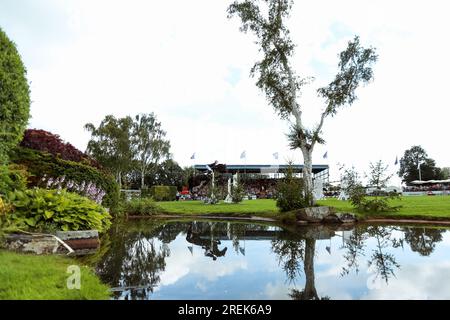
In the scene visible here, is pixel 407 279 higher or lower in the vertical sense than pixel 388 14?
lower

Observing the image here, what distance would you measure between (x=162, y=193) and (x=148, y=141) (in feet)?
26.9

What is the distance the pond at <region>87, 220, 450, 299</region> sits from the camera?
3402 mm

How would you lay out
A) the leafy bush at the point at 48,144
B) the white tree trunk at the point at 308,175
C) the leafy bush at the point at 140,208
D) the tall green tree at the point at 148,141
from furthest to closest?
the tall green tree at the point at 148,141
the leafy bush at the point at 140,208
the white tree trunk at the point at 308,175
the leafy bush at the point at 48,144

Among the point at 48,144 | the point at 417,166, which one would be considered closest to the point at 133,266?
the point at 48,144

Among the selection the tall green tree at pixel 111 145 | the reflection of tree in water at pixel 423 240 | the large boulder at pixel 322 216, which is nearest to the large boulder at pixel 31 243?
the reflection of tree in water at pixel 423 240

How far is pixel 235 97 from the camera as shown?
1684 cm

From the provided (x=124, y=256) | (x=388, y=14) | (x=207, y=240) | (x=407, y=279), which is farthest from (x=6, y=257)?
(x=388, y=14)

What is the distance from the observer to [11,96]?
5.83 metres

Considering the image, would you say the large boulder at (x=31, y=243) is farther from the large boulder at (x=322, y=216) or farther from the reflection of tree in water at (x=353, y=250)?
the large boulder at (x=322, y=216)

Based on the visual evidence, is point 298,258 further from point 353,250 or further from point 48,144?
point 48,144

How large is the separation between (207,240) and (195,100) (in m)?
12.5

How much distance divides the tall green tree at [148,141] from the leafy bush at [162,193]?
5.23 meters

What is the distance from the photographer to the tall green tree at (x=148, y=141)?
3164 cm
